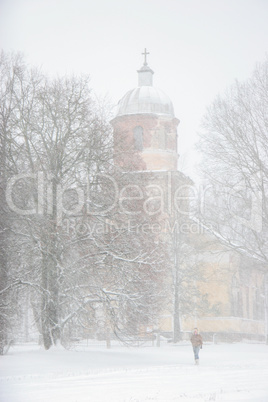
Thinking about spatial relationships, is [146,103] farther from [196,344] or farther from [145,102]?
[196,344]

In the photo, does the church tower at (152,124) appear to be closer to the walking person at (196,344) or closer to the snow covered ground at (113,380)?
the walking person at (196,344)

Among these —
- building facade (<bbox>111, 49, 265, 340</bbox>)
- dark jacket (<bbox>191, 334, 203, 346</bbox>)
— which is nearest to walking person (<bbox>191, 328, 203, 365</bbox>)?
dark jacket (<bbox>191, 334, 203, 346</bbox>)

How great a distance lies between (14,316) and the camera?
22016 millimetres

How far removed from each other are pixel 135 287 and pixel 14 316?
171 inches

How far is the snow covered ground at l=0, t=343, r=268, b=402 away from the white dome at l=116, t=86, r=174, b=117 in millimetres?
21099

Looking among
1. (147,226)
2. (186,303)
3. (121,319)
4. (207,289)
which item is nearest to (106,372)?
(121,319)

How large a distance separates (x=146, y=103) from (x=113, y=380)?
27.9 m

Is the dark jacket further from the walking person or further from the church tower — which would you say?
the church tower

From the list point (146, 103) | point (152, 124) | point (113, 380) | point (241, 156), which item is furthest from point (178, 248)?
point (113, 380)

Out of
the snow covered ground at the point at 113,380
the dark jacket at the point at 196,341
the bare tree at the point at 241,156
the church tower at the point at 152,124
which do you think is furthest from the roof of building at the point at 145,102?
the dark jacket at the point at 196,341

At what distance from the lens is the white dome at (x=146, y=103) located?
40406 millimetres

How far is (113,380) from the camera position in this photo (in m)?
14.6

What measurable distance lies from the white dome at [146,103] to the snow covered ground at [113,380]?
2110cm

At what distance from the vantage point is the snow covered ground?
11820 millimetres
